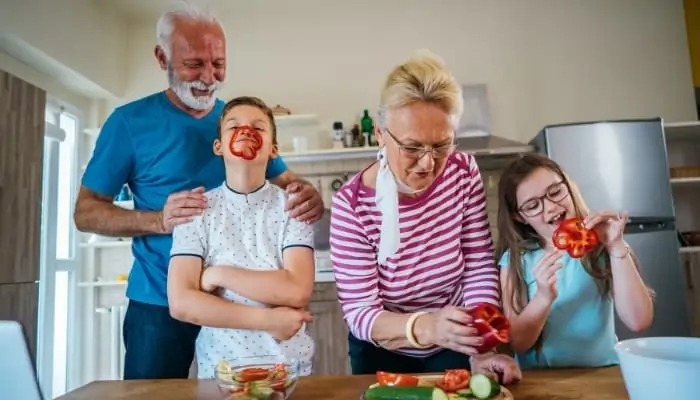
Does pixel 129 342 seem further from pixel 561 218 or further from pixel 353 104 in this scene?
pixel 353 104

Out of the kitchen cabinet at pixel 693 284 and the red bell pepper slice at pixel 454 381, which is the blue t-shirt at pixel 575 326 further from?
the kitchen cabinet at pixel 693 284

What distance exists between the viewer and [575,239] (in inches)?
38.7

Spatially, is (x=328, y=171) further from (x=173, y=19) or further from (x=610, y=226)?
(x=610, y=226)

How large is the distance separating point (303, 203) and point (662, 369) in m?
0.79

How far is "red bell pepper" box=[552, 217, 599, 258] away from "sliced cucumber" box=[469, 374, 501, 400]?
356 mm

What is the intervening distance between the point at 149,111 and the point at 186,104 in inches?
4.3

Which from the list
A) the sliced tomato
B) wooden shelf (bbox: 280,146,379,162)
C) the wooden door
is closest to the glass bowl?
the sliced tomato

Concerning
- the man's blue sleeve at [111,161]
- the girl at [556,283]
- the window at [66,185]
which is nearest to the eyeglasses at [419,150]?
the girl at [556,283]

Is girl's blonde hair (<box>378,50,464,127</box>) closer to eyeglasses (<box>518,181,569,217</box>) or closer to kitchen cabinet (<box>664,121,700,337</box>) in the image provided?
eyeglasses (<box>518,181,569,217</box>)

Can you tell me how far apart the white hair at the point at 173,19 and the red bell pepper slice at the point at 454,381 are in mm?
1066

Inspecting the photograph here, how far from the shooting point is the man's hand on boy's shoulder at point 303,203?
115cm

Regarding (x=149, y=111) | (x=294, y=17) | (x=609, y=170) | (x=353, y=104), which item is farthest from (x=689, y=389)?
(x=294, y=17)

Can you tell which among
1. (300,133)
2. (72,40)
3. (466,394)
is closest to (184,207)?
(466,394)

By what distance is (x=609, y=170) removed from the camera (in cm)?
297
